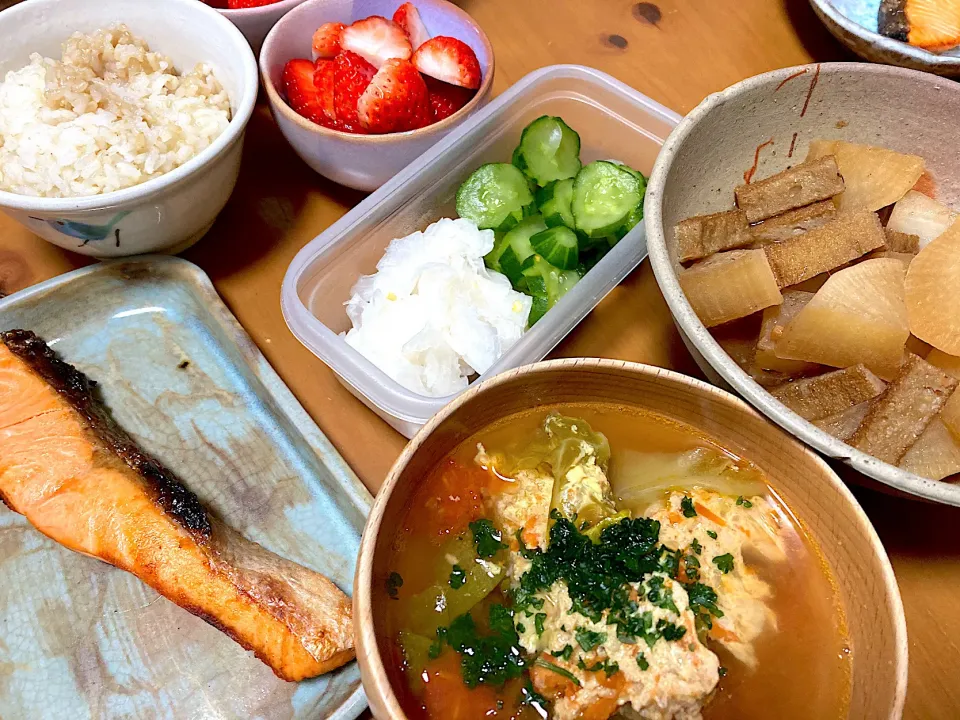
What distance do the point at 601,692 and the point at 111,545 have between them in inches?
28.6

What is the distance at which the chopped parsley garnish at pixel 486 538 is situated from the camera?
90cm

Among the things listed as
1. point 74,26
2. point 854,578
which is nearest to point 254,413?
point 74,26

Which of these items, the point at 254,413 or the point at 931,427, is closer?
the point at 931,427

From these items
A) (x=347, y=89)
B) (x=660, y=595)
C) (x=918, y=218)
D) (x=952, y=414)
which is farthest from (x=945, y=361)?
(x=347, y=89)

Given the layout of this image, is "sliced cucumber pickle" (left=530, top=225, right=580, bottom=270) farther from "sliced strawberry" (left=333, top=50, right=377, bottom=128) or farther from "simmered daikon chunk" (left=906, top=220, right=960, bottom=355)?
"simmered daikon chunk" (left=906, top=220, right=960, bottom=355)

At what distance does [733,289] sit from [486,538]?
19.7 inches

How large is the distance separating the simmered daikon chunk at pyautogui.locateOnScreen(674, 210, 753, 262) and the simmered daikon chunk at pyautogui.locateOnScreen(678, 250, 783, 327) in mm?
71

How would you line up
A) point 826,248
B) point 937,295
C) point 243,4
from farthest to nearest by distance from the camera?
point 243,4 → point 826,248 → point 937,295

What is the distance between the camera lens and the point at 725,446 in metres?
0.97

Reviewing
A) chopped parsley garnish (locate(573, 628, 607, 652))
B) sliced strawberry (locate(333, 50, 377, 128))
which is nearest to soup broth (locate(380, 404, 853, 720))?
chopped parsley garnish (locate(573, 628, 607, 652))

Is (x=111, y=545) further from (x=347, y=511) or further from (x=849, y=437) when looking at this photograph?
(x=849, y=437)

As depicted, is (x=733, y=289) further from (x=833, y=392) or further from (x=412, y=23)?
(x=412, y=23)

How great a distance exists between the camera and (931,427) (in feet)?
3.29

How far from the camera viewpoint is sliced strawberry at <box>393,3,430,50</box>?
1462mm
